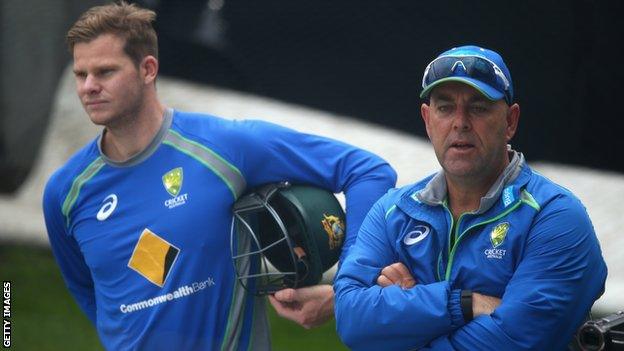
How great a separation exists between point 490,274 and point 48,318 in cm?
378

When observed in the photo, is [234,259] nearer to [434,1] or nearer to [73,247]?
[73,247]

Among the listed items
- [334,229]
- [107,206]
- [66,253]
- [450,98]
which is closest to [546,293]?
[450,98]

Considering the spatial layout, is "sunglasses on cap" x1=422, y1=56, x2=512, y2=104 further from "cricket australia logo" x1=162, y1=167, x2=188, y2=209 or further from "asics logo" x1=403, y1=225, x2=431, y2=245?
"cricket australia logo" x1=162, y1=167, x2=188, y2=209

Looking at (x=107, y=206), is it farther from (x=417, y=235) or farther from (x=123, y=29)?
(x=417, y=235)

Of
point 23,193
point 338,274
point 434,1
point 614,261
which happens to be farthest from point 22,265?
point 338,274

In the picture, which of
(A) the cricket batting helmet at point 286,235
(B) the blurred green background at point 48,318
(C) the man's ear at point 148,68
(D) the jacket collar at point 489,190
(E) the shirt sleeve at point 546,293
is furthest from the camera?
(B) the blurred green background at point 48,318

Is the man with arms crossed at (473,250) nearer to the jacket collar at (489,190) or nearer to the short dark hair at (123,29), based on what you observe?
the jacket collar at (489,190)

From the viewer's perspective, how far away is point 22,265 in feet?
20.9

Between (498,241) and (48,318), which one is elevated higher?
(498,241)

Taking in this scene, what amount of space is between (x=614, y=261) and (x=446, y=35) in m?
1.22

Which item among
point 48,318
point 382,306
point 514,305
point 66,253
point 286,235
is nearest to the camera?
point 514,305

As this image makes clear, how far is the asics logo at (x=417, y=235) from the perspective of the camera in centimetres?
268

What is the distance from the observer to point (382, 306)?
260cm

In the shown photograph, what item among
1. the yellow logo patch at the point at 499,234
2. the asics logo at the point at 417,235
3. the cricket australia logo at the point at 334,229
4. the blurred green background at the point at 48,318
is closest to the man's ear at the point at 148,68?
the cricket australia logo at the point at 334,229
